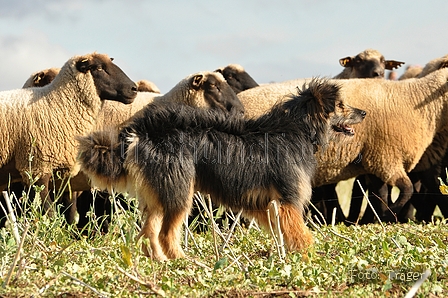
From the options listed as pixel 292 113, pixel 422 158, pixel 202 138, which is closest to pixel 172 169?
pixel 202 138

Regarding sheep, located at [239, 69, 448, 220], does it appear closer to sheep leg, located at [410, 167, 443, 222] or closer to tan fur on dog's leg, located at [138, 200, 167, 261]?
sheep leg, located at [410, 167, 443, 222]

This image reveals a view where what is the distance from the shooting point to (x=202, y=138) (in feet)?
17.7

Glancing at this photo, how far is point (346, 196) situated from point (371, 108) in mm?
4433

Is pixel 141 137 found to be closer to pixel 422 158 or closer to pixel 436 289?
pixel 436 289

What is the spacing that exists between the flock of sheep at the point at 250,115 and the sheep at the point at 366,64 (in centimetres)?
134

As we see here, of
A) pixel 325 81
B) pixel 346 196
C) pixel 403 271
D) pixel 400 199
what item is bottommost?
pixel 346 196

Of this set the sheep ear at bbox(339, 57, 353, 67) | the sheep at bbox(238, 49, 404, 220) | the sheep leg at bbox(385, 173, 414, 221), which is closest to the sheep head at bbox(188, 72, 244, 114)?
the sheep at bbox(238, 49, 404, 220)

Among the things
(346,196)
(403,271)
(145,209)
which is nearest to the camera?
(403,271)

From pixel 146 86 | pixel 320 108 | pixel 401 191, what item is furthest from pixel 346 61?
pixel 320 108

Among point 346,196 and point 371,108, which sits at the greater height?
point 371,108

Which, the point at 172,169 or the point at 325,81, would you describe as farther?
the point at 325,81

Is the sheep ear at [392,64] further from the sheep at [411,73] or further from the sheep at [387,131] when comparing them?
the sheep at [387,131]

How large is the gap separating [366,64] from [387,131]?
10.4 feet

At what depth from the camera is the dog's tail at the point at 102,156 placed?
528cm
